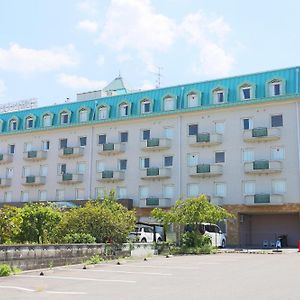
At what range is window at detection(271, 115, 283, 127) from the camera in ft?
141

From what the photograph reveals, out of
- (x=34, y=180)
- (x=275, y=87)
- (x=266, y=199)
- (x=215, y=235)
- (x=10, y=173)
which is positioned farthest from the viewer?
(x=10, y=173)

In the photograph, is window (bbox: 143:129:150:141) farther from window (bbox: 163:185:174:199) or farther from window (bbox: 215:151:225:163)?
window (bbox: 215:151:225:163)

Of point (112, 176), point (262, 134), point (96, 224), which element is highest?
point (262, 134)

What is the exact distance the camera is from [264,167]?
42094 mm

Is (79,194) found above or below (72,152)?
below

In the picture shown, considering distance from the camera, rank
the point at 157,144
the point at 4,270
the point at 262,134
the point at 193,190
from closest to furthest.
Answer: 1. the point at 4,270
2. the point at 262,134
3. the point at 193,190
4. the point at 157,144

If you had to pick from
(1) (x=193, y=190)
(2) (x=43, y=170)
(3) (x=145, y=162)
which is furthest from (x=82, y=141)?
(1) (x=193, y=190)

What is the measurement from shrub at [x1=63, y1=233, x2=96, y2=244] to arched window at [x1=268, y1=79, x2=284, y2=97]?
25127 mm

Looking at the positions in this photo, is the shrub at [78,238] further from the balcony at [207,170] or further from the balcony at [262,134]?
the balcony at [262,134]

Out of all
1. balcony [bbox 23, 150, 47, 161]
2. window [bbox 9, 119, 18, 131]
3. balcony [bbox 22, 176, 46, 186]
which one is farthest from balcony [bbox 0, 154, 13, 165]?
balcony [bbox 22, 176, 46, 186]

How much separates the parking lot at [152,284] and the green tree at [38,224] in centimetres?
478

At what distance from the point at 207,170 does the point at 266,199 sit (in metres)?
6.00

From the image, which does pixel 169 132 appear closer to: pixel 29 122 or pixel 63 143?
pixel 63 143

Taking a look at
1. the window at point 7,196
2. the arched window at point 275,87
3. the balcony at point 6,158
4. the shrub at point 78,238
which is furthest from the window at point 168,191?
the shrub at point 78,238
